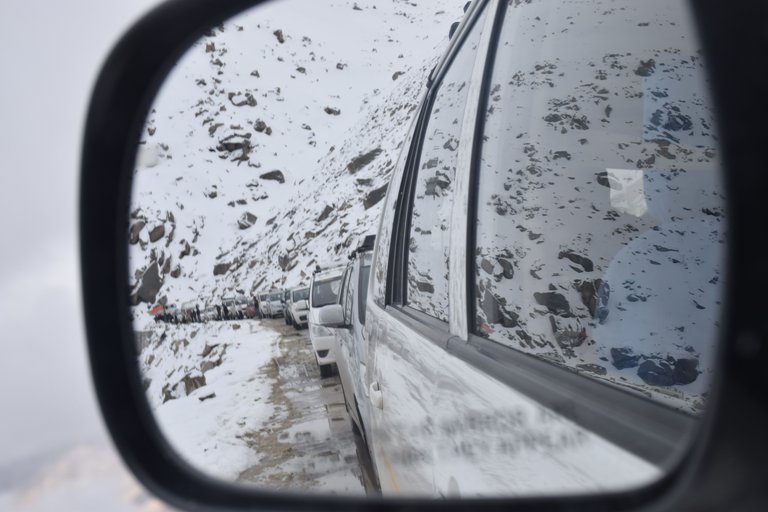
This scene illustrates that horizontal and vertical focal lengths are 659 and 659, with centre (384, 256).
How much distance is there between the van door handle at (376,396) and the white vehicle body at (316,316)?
513 cm

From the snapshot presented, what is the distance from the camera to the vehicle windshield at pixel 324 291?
14273 millimetres

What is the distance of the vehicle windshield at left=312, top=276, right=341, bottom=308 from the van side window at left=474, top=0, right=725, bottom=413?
12.2m

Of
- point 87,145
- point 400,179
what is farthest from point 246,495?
point 400,179

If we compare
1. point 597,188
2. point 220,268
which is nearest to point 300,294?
point 597,188

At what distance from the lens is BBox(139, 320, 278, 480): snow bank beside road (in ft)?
11.6

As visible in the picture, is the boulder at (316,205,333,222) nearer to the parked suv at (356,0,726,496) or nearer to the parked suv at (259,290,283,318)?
the parked suv at (259,290,283,318)

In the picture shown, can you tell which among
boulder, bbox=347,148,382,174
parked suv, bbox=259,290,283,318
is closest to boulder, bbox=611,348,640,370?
parked suv, bbox=259,290,283,318

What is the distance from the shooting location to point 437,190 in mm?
2424

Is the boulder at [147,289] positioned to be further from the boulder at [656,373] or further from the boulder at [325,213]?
the boulder at [325,213]

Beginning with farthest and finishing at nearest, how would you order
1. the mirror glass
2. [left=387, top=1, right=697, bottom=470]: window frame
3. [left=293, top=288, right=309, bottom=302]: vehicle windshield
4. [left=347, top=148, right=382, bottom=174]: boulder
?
[left=347, top=148, right=382, bottom=174]: boulder → [left=293, top=288, right=309, bottom=302]: vehicle windshield → the mirror glass → [left=387, top=1, right=697, bottom=470]: window frame

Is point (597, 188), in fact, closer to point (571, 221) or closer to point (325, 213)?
point (571, 221)

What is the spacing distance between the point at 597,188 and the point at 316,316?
22.0 feet

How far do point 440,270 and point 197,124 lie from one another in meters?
72.4

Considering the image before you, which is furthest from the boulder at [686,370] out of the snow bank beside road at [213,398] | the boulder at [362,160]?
the boulder at [362,160]
